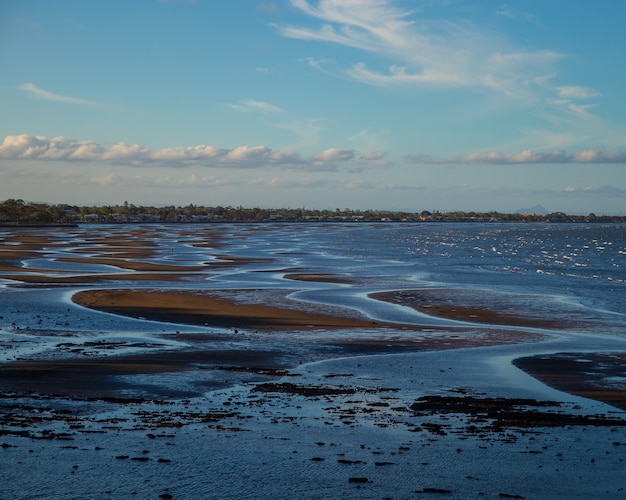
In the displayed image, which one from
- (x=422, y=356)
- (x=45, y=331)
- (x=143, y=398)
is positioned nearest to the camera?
(x=143, y=398)

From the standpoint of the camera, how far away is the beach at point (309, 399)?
40.0ft

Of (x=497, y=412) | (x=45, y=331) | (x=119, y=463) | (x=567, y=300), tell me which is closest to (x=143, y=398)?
(x=119, y=463)

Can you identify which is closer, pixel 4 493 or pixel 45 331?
pixel 4 493

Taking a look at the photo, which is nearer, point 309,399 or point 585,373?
point 309,399

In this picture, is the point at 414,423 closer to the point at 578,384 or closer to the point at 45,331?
the point at 578,384

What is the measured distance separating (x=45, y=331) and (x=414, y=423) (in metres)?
16.4

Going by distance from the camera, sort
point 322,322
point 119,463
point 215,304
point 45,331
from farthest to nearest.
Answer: point 215,304
point 322,322
point 45,331
point 119,463

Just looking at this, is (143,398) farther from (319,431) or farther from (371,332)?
(371,332)

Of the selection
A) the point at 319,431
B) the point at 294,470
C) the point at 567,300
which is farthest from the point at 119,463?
the point at 567,300

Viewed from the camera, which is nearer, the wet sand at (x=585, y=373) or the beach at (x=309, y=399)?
the beach at (x=309, y=399)

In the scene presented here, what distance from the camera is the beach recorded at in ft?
40.0

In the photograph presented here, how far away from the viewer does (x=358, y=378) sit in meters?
19.8

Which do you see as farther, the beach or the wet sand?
the wet sand

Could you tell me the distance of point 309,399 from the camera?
17125mm
